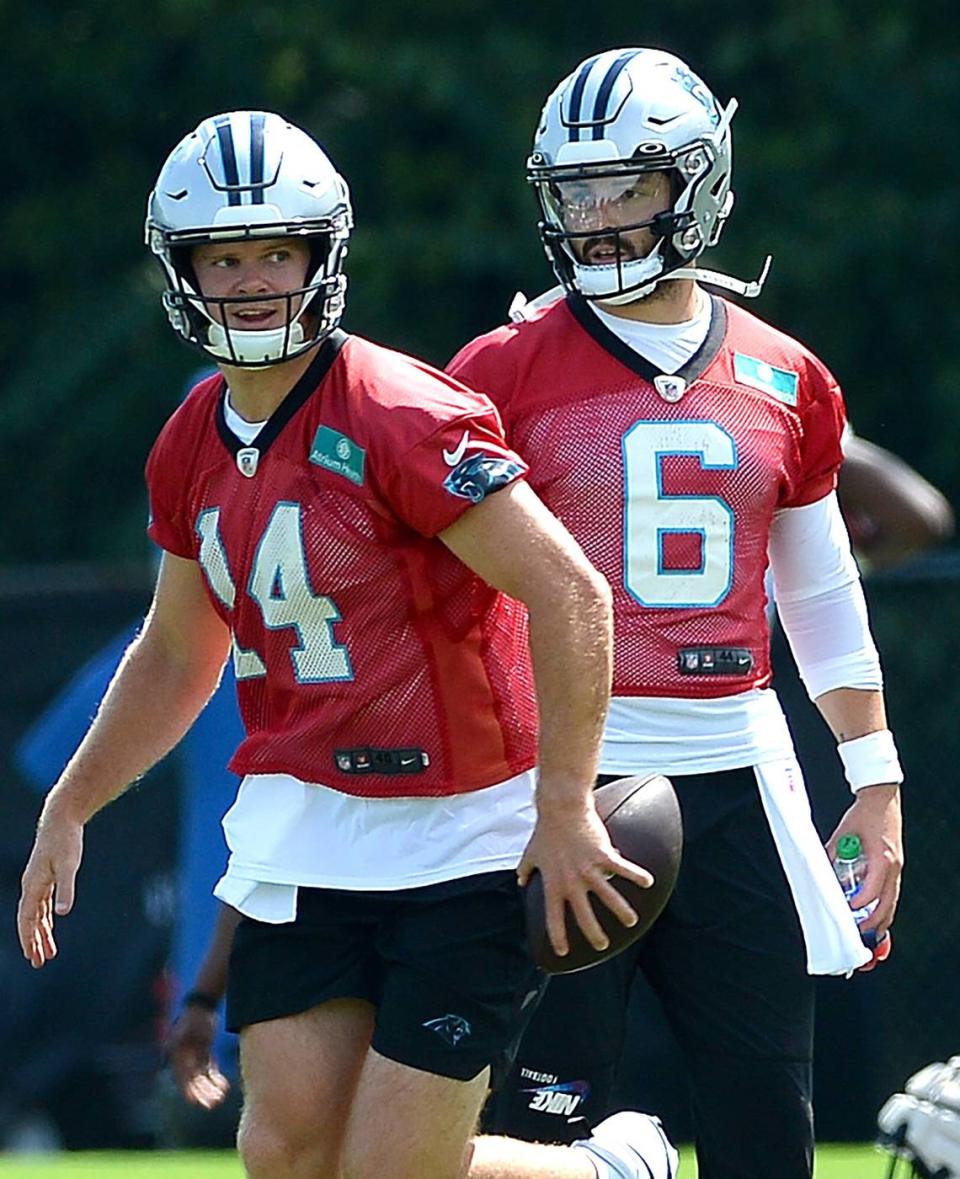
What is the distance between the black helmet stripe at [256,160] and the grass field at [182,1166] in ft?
10.7

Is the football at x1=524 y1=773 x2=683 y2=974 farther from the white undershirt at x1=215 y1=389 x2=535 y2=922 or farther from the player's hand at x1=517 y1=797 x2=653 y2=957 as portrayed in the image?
the white undershirt at x1=215 y1=389 x2=535 y2=922

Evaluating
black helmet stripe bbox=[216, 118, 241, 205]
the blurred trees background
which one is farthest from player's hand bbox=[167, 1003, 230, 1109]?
the blurred trees background

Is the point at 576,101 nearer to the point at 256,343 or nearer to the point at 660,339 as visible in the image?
the point at 660,339

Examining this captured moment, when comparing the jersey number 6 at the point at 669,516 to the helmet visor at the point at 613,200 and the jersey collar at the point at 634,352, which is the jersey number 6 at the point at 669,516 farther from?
the helmet visor at the point at 613,200

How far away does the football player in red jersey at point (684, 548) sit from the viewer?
414cm

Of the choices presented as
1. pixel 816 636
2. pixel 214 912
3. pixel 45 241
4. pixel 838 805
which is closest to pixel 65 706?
pixel 214 912

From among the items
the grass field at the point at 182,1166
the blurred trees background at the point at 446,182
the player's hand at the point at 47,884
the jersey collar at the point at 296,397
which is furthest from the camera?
the blurred trees background at the point at 446,182

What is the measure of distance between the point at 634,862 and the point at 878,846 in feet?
2.71

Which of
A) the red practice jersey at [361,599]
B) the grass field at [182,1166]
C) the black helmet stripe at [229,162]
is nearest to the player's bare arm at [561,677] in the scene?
the red practice jersey at [361,599]

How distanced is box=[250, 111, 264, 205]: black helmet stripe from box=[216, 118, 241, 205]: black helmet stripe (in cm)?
2

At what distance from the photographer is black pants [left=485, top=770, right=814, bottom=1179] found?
4152 mm

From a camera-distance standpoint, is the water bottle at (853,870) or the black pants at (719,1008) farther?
the water bottle at (853,870)

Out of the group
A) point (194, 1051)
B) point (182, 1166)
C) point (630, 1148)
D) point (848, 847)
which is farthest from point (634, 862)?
point (182, 1166)

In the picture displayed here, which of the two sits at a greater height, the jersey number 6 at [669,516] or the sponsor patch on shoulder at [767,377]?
the sponsor patch on shoulder at [767,377]
